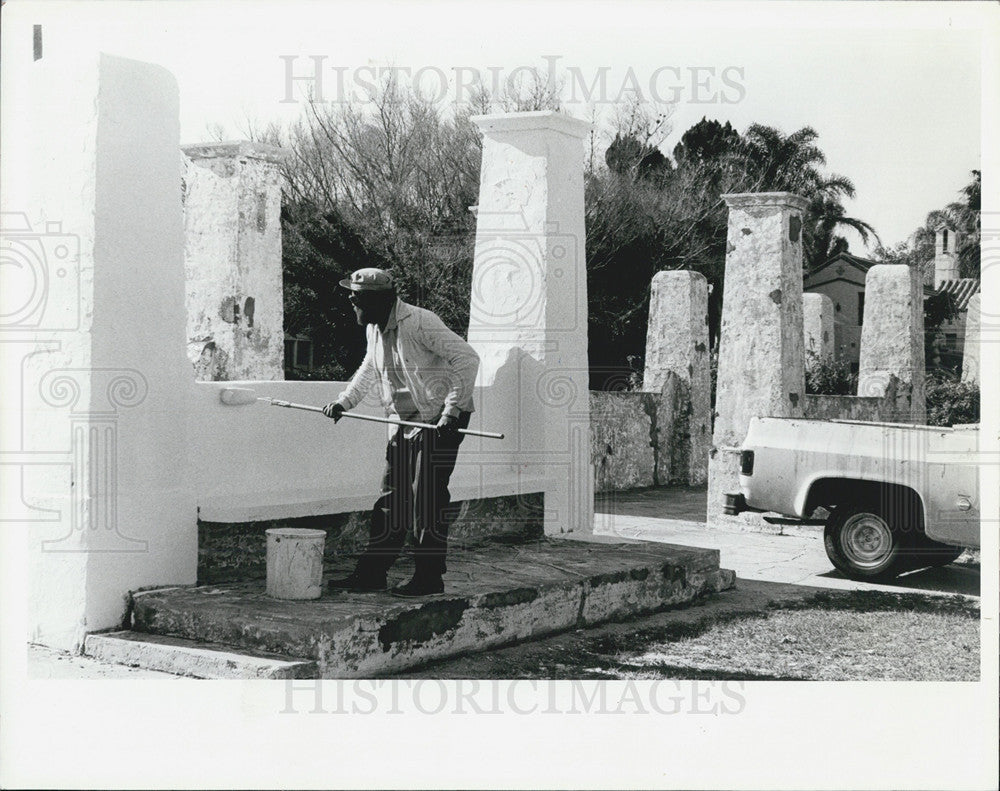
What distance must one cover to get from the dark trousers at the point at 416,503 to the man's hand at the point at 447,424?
0.28ft

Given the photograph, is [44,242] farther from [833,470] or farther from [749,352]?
[749,352]

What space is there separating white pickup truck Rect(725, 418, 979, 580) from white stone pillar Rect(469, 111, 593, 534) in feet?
5.22

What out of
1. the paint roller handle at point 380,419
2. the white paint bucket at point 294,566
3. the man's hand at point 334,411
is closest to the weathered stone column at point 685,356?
the paint roller handle at point 380,419

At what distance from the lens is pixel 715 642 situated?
8.12m

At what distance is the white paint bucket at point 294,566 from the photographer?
6949 mm

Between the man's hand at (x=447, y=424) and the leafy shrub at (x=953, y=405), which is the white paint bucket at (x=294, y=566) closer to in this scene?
the man's hand at (x=447, y=424)

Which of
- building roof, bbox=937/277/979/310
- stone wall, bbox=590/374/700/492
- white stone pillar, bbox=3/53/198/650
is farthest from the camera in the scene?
building roof, bbox=937/277/979/310

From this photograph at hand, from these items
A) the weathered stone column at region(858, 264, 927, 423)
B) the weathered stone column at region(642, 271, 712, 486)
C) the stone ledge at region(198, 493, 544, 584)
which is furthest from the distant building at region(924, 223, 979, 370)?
the stone ledge at region(198, 493, 544, 584)

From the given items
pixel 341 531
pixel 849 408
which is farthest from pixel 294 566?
pixel 849 408

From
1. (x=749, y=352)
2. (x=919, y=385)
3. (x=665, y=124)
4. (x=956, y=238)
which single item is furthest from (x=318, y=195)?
(x=956, y=238)

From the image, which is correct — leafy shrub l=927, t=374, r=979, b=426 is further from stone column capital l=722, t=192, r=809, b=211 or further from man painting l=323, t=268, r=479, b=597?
man painting l=323, t=268, r=479, b=597

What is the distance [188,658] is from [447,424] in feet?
5.83

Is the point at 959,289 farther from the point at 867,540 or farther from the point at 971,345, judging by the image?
the point at 867,540

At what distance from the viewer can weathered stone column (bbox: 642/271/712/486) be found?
1802 centimetres
